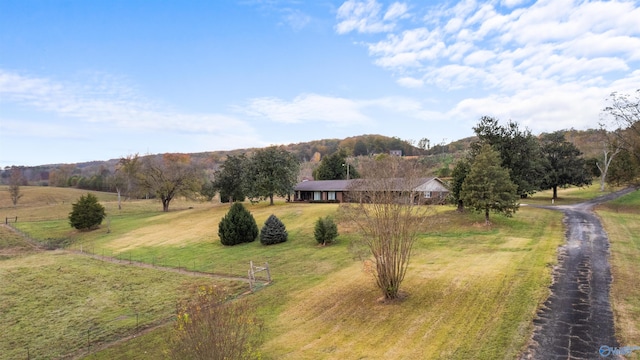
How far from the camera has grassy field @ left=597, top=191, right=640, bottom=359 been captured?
10582mm

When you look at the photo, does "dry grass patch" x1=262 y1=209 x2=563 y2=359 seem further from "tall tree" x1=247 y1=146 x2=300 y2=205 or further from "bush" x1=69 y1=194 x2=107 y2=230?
"bush" x1=69 y1=194 x2=107 y2=230

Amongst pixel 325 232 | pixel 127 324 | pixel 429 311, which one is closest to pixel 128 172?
pixel 325 232

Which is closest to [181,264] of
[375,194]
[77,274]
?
[77,274]

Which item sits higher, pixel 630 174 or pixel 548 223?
pixel 630 174

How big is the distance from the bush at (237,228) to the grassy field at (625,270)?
84.8 feet

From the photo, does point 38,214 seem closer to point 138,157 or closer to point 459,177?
point 138,157

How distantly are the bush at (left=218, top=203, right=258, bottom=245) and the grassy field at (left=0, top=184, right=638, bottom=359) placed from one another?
3.78ft

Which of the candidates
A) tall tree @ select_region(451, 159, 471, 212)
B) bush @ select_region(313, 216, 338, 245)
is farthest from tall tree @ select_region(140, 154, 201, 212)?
tall tree @ select_region(451, 159, 471, 212)

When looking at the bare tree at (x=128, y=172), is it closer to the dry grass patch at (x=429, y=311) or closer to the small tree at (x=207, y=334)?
the dry grass patch at (x=429, y=311)

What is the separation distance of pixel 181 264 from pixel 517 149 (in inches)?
1414

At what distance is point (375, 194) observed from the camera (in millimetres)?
14797

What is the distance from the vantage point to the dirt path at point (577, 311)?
9.70 meters

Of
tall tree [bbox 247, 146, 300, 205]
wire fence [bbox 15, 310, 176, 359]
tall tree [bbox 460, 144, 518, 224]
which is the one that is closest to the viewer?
wire fence [bbox 15, 310, 176, 359]

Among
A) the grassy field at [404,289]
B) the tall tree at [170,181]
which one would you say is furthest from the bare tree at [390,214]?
the tall tree at [170,181]
